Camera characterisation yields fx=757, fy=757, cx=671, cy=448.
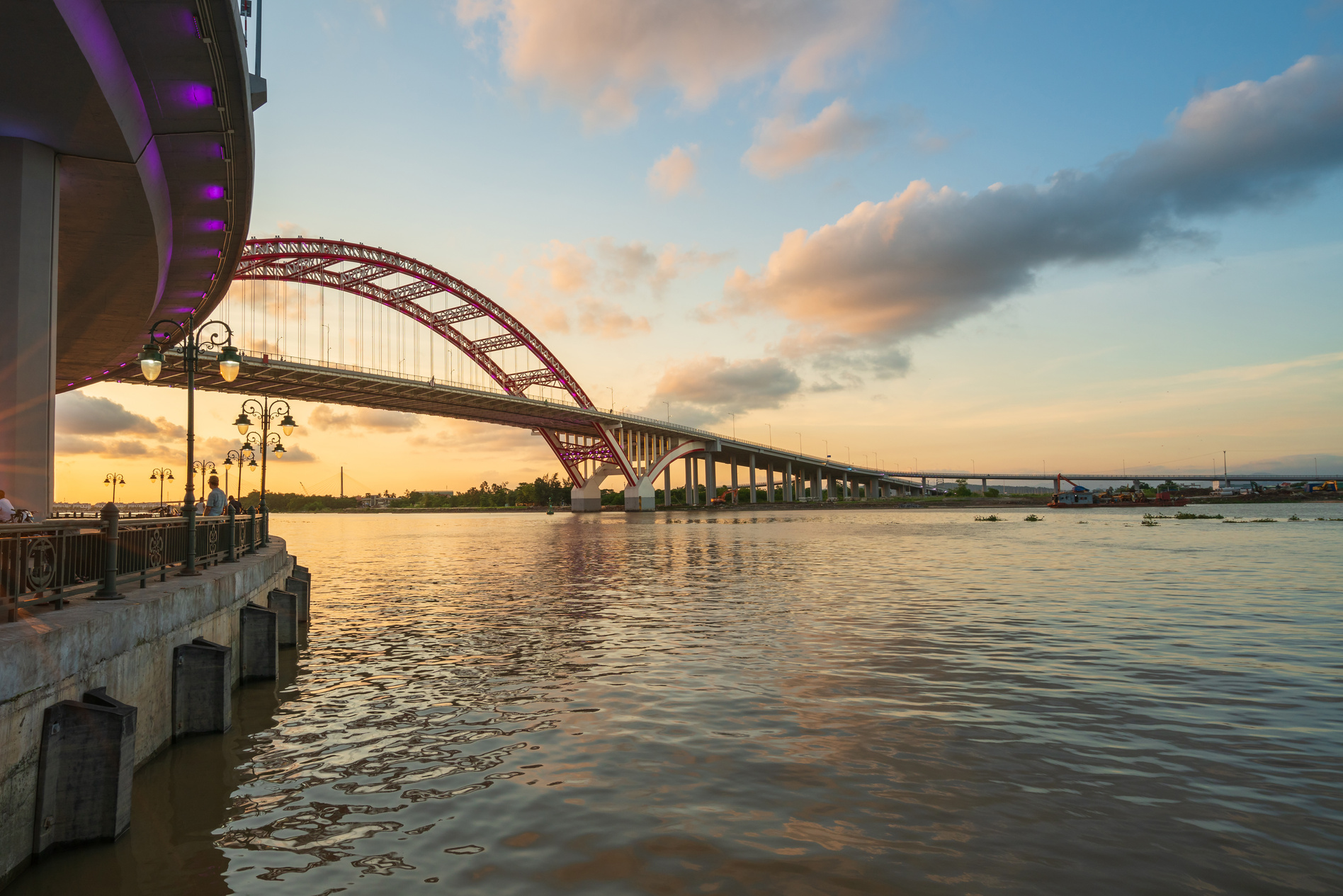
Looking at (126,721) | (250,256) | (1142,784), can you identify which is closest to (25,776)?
(126,721)

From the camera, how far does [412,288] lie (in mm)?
82125

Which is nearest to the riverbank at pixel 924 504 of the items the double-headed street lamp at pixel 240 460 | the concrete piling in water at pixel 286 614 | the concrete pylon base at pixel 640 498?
the concrete pylon base at pixel 640 498

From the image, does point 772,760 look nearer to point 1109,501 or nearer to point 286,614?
point 286,614

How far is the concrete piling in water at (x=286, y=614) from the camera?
13461 millimetres

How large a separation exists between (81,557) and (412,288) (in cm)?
7999

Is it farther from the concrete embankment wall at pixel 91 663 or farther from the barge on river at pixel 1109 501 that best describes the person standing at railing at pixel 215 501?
the barge on river at pixel 1109 501

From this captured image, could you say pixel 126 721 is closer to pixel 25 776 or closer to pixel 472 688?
pixel 25 776

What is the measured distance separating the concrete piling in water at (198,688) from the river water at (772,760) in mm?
504

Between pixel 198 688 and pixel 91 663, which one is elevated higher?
pixel 91 663

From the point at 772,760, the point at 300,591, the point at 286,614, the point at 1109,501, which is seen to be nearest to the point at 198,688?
the point at 286,614

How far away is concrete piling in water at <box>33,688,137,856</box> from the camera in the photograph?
5.36 metres

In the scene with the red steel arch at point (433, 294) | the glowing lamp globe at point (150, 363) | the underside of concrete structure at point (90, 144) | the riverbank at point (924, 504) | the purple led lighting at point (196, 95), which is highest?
the red steel arch at point (433, 294)

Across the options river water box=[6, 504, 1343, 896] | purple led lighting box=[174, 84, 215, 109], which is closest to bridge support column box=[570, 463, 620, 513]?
river water box=[6, 504, 1343, 896]

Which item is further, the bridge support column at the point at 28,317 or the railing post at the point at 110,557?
the bridge support column at the point at 28,317
